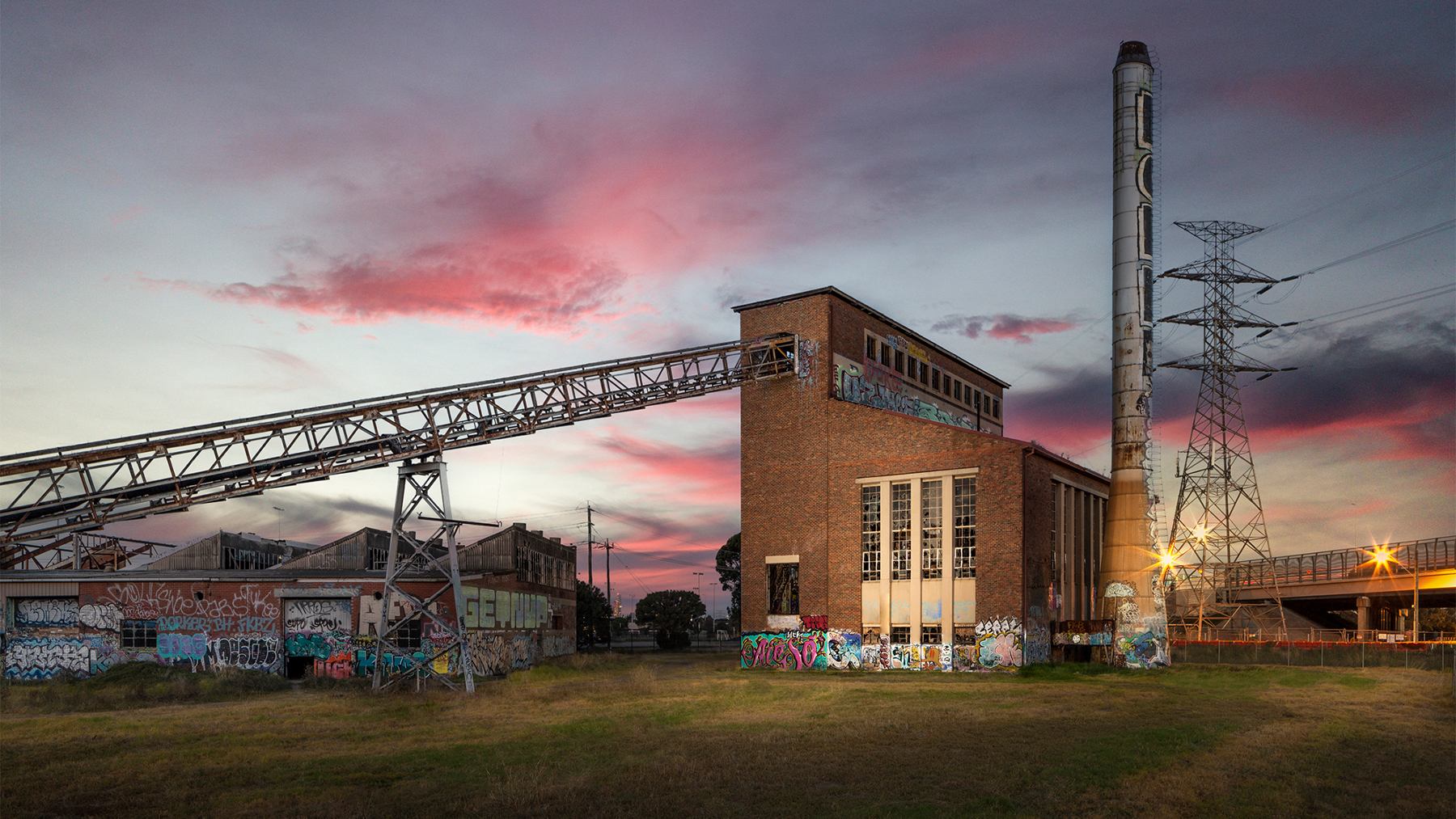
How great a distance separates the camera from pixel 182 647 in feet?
123

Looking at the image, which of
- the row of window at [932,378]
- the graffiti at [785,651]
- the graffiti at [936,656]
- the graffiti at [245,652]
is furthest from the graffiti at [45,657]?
the row of window at [932,378]

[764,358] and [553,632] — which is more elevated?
[764,358]

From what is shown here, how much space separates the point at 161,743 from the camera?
20188 millimetres

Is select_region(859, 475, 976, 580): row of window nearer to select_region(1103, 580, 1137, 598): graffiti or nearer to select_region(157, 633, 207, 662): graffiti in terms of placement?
select_region(1103, 580, 1137, 598): graffiti

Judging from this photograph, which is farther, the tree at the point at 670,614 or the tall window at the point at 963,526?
the tree at the point at 670,614

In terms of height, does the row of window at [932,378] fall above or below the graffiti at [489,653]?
above

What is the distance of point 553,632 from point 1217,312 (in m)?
51.8

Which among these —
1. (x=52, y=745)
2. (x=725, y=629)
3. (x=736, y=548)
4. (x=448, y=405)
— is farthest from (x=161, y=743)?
(x=725, y=629)

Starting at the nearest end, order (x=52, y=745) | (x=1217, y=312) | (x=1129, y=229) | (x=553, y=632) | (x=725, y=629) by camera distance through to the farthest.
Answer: (x=52, y=745) < (x=1129, y=229) < (x=553, y=632) < (x=1217, y=312) < (x=725, y=629)

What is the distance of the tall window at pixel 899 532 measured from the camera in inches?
1629

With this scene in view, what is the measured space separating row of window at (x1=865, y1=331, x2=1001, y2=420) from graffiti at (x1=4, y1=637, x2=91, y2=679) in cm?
3406

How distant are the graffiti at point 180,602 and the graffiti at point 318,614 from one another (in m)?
0.56

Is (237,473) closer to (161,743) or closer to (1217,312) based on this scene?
(161,743)

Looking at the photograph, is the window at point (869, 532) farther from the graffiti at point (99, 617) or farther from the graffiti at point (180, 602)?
the graffiti at point (99, 617)
